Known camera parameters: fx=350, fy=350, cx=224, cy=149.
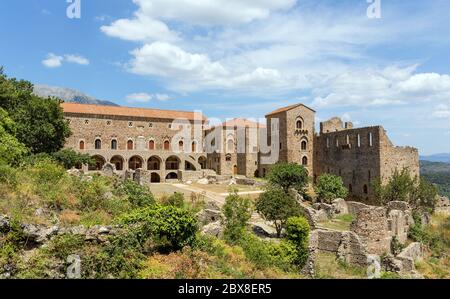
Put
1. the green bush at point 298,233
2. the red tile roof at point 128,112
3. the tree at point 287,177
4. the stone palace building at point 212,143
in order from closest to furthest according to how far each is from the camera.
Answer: the green bush at point 298,233 < the tree at point 287,177 < the stone palace building at point 212,143 < the red tile roof at point 128,112

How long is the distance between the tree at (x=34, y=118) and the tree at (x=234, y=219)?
2262 cm

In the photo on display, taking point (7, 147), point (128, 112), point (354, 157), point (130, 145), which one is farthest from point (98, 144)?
point (354, 157)

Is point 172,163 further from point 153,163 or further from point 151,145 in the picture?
point 151,145

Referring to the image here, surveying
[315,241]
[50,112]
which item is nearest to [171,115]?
[50,112]

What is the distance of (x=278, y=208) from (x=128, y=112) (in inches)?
1487

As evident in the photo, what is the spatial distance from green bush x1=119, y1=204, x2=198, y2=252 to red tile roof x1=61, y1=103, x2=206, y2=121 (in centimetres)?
4298

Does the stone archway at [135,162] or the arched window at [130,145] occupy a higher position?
the arched window at [130,145]

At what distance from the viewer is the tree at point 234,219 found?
14125mm

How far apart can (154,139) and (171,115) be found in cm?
494

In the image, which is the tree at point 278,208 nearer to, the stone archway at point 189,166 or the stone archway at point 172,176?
the stone archway at point 172,176

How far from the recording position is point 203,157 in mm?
54719

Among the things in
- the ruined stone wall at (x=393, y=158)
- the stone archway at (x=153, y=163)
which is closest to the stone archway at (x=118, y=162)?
the stone archway at (x=153, y=163)

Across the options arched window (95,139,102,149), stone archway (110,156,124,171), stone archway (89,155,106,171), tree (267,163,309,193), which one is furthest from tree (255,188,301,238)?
arched window (95,139,102,149)
